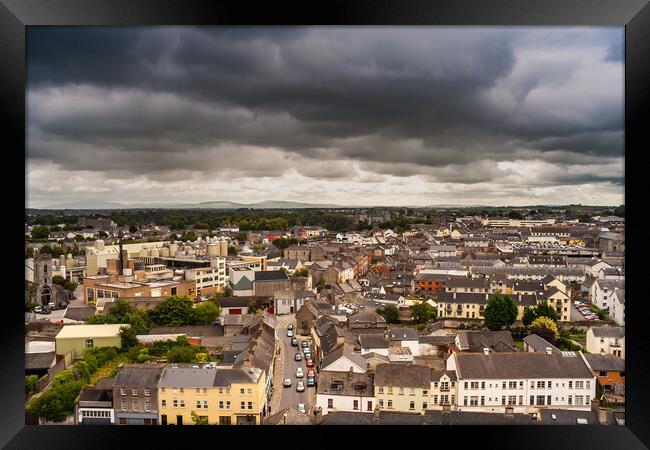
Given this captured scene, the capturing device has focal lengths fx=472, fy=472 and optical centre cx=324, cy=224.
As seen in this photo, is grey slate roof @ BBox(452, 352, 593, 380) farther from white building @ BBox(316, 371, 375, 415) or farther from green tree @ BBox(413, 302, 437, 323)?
green tree @ BBox(413, 302, 437, 323)

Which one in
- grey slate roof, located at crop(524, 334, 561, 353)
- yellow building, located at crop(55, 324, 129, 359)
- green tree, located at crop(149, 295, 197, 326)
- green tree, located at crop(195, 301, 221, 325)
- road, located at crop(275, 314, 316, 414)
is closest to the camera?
road, located at crop(275, 314, 316, 414)

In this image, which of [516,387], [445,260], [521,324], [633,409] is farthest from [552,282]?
[633,409]

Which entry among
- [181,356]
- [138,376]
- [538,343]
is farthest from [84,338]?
[538,343]

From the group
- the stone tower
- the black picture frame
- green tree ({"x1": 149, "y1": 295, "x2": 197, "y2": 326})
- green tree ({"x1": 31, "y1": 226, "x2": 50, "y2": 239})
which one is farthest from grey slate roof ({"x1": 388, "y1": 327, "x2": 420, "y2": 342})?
the stone tower

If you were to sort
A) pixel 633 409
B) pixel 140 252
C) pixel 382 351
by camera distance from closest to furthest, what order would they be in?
pixel 633 409
pixel 382 351
pixel 140 252

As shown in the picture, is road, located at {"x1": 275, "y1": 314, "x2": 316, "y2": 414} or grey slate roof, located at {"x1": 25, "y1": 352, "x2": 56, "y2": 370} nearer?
road, located at {"x1": 275, "y1": 314, "x2": 316, "y2": 414}

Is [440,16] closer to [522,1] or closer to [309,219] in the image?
[522,1]
